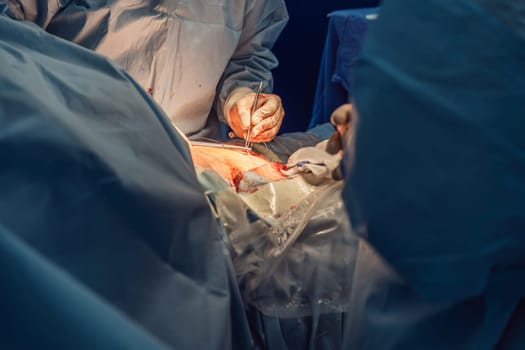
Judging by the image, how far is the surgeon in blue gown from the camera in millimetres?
444

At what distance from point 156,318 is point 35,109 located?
351 millimetres

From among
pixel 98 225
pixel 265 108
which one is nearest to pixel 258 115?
pixel 265 108

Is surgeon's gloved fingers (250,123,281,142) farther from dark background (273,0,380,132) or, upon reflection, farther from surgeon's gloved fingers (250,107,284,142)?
dark background (273,0,380,132)

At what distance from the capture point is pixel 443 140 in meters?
0.45

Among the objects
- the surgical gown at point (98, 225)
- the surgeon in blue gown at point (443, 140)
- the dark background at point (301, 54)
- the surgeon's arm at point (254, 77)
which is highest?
the surgeon in blue gown at point (443, 140)

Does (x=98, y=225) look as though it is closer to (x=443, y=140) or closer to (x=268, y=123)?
(x=443, y=140)

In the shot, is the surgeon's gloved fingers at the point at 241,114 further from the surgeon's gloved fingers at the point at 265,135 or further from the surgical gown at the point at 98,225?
the surgical gown at the point at 98,225

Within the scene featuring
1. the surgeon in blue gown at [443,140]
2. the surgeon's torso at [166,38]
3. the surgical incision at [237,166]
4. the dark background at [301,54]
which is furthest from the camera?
the dark background at [301,54]

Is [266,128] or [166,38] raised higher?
[166,38]

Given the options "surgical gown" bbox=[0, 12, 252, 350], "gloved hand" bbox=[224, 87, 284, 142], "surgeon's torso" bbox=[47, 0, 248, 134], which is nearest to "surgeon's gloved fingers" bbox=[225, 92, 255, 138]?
"gloved hand" bbox=[224, 87, 284, 142]

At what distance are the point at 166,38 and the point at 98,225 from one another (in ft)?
4.05

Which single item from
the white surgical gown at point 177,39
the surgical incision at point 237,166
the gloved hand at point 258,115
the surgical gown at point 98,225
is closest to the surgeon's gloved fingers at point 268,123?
the gloved hand at point 258,115

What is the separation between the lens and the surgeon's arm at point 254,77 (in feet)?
5.72

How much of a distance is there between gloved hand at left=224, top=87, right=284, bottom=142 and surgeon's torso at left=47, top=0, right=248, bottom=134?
18 cm
